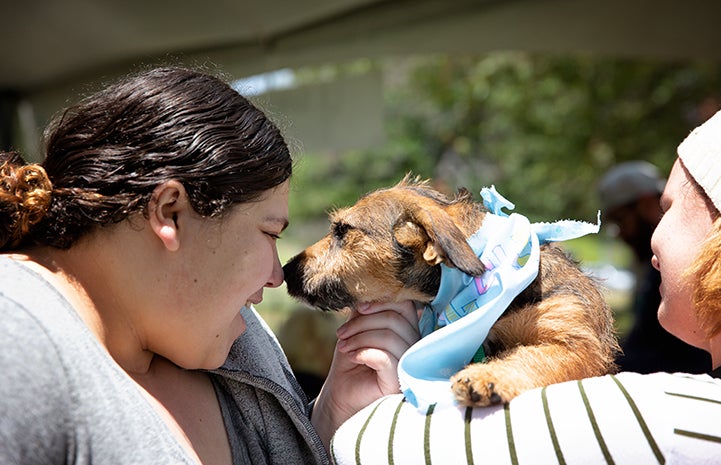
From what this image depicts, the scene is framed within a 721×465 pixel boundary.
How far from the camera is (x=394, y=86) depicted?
91.0ft

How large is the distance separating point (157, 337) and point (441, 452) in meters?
0.73

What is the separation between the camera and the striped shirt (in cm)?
139

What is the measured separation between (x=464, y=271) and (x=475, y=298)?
87 millimetres

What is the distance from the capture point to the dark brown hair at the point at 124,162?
1.55 meters

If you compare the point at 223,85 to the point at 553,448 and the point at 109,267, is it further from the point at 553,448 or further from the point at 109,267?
the point at 553,448

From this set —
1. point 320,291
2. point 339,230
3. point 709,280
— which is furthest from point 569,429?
point 339,230

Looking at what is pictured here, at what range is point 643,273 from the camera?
6.18 meters

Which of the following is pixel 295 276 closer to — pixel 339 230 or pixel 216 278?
pixel 339 230

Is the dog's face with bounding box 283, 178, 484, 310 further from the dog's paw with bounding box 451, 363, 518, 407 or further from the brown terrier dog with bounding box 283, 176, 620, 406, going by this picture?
the dog's paw with bounding box 451, 363, 518, 407

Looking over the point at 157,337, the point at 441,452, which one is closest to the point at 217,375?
the point at 157,337

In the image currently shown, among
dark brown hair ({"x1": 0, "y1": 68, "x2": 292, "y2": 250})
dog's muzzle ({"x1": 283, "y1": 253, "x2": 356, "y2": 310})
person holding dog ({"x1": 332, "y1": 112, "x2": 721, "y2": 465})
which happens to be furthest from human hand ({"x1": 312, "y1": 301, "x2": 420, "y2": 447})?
dark brown hair ({"x1": 0, "y1": 68, "x2": 292, "y2": 250})

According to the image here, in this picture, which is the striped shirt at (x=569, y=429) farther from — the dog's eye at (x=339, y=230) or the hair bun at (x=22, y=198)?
the dog's eye at (x=339, y=230)

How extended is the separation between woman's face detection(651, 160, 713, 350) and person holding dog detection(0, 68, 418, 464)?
967 mm

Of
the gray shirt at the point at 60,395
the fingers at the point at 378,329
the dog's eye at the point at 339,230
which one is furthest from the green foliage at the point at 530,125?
the gray shirt at the point at 60,395
